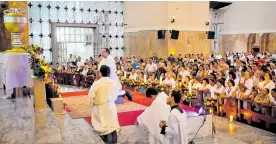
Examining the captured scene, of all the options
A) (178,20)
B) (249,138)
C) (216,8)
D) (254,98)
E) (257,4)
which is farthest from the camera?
(216,8)

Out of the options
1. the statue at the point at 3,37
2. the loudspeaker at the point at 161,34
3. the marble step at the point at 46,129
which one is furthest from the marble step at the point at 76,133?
the loudspeaker at the point at 161,34

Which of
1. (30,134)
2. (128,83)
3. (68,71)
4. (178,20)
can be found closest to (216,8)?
(178,20)

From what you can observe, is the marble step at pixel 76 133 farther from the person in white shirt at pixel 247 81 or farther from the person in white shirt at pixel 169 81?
the person in white shirt at pixel 247 81

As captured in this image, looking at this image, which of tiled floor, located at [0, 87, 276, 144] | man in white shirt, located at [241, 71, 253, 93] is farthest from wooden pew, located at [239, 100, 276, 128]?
man in white shirt, located at [241, 71, 253, 93]

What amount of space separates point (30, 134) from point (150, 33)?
584 inches

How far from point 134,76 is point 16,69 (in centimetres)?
619

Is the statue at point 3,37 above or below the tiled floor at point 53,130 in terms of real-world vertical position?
above

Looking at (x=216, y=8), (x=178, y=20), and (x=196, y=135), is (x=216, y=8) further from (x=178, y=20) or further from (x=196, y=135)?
(x=196, y=135)

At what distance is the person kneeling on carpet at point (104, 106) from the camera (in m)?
5.38

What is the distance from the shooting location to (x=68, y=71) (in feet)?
48.7

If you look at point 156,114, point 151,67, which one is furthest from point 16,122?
point 151,67

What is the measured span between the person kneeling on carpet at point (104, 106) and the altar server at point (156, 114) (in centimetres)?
64

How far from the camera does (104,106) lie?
216 inches

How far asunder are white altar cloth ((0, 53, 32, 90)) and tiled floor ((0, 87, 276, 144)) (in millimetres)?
320
